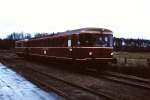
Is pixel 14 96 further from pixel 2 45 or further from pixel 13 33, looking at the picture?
pixel 13 33

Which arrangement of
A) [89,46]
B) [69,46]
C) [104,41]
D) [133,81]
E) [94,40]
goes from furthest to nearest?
[69,46]
[104,41]
[94,40]
[89,46]
[133,81]

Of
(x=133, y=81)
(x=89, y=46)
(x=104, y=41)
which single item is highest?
(x=104, y=41)

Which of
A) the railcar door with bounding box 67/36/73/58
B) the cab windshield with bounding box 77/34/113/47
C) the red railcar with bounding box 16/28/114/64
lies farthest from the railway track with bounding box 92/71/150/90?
the railcar door with bounding box 67/36/73/58

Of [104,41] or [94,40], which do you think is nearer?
[94,40]

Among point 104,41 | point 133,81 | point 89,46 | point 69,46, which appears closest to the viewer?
point 133,81

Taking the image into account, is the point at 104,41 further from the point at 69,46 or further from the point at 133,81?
the point at 133,81

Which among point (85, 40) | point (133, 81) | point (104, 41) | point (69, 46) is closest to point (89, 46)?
point (85, 40)

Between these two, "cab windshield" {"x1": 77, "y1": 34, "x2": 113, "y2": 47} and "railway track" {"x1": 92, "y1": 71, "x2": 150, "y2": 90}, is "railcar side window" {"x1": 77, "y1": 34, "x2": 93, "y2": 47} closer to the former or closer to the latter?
"cab windshield" {"x1": 77, "y1": 34, "x2": 113, "y2": 47}

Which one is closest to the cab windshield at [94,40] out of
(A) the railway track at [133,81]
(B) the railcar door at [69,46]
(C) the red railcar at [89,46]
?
(C) the red railcar at [89,46]

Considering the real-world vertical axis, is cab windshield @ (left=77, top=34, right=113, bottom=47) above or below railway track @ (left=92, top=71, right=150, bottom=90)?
above

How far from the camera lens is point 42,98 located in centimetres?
1132

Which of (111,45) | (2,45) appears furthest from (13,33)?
(111,45)

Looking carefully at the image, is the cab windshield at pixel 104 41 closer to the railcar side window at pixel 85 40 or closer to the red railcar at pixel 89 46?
the red railcar at pixel 89 46

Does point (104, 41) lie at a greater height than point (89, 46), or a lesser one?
greater
